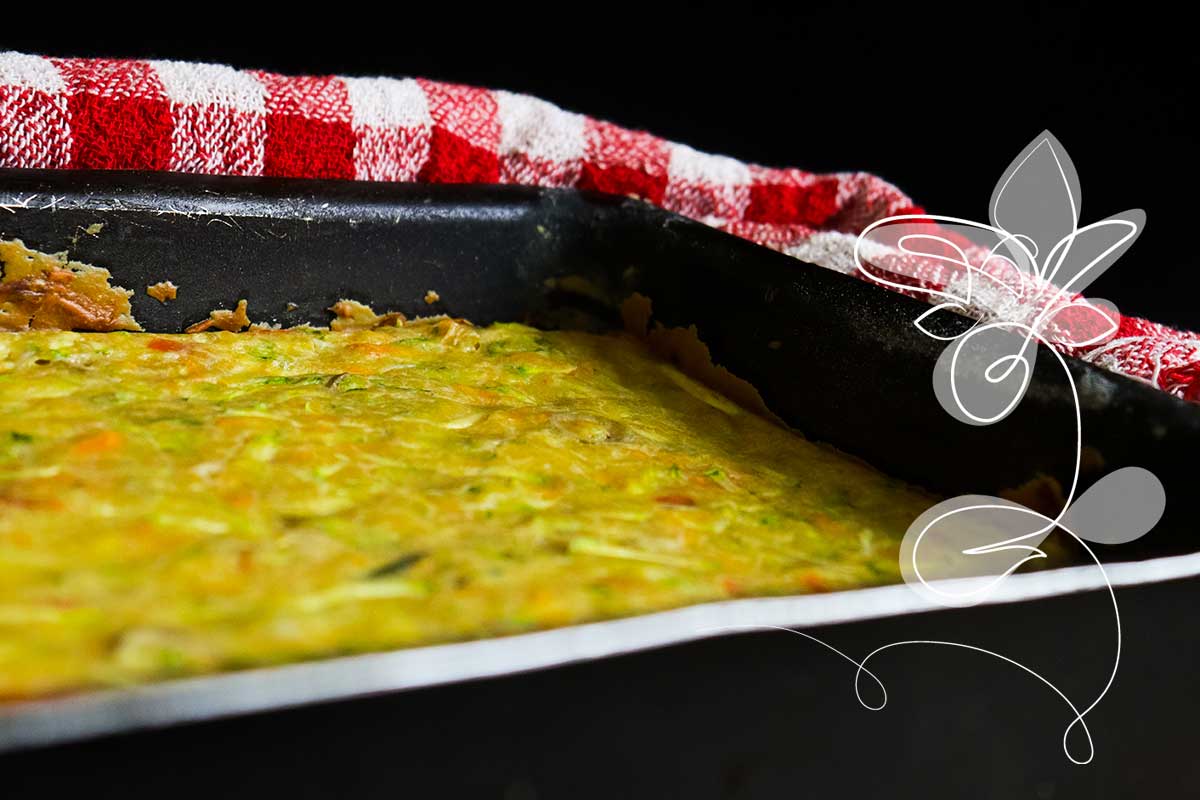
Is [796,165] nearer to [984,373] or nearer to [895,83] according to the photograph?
[895,83]

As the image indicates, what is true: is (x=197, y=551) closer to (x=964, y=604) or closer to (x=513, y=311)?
(x=964, y=604)

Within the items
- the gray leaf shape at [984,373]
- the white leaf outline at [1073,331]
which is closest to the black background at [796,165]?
the gray leaf shape at [984,373]

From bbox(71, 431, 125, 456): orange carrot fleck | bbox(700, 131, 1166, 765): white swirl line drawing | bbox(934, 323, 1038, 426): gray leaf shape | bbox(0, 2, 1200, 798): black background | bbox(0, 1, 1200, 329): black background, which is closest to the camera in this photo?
bbox(0, 2, 1200, 798): black background

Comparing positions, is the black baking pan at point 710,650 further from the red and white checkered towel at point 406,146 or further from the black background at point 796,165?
the red and white checkered towel at point 406,146

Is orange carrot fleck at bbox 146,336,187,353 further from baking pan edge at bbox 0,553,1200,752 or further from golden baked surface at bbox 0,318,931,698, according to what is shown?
baking pan edge at bbox 0,553,1200,752

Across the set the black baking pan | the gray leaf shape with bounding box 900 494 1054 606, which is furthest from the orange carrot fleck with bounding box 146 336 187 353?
the gray leaf shape with bounding box 900 494 1054 606

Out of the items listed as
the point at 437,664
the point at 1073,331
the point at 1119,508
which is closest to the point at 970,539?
the point at 1119,508

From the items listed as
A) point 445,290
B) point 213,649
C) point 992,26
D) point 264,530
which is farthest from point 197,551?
point 992,26
